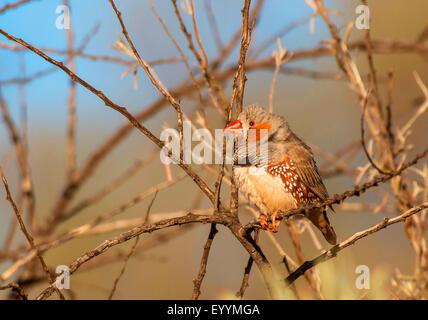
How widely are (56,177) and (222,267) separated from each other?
255 cm

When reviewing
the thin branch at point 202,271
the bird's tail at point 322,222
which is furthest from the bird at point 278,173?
the thin branch at point 202,271

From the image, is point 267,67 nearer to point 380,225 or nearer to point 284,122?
point 284,122

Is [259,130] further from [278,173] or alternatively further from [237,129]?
[278,173]

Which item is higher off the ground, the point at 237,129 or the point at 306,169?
the point at 237,129

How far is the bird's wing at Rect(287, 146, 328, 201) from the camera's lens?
3.35 metres

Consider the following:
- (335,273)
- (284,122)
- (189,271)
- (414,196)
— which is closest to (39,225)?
(284,122)

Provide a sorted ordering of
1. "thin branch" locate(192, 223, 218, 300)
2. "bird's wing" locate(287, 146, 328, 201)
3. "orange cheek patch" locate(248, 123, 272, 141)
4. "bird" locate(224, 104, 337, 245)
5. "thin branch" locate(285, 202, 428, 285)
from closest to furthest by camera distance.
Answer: "thin branch" locate(285, 202, 428, 285), "thin branch" locate(192, 223, 218, 300), "bird" locate(224, 104, 337, 245), "bird's wing" locate(287, 146, 328, 201), "orange cheek patch" locate(248, 123, 272, 141)

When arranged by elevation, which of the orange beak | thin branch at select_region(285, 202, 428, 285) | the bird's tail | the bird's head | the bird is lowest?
thin branch at select_region(285, 202, 428, 285)

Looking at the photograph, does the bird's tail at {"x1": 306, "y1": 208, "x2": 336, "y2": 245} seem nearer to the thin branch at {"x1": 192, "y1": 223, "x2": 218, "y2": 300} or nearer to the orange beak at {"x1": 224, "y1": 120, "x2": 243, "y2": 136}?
the orange beak at {"x1": 224, "y1": 120, "x2": 243, "y2": 136}

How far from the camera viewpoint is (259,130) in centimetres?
358

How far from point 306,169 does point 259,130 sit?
0.43m

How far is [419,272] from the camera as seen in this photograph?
3.11m

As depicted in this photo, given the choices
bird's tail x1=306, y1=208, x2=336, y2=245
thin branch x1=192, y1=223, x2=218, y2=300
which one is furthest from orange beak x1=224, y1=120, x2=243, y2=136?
thin branch x1=192, y1=223, x2=218, y2=300

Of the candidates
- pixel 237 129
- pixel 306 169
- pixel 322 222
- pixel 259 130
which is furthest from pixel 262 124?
pixel 322 222
